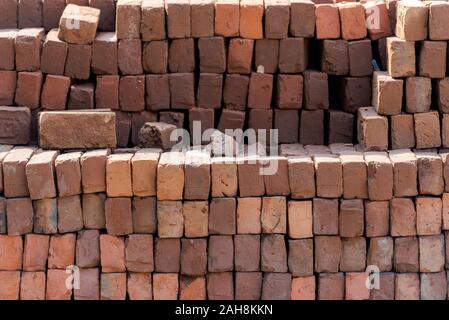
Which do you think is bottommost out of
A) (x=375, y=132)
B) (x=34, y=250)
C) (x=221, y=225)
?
(x=34, y=250)

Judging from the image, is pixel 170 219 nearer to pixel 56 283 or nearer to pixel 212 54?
pixel 56 283

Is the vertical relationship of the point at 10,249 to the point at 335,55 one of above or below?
below

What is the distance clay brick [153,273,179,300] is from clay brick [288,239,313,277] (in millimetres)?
1083

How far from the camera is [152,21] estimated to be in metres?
8.45

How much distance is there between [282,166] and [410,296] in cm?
175

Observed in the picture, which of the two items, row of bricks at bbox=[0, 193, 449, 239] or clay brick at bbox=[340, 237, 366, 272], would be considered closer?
row of bricks at bbox=[0, 193, 449, 239]

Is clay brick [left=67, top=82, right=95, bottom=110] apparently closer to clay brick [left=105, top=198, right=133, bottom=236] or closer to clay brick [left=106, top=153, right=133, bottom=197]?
clay brick [left=106, top=153, right=133, bottom=197]

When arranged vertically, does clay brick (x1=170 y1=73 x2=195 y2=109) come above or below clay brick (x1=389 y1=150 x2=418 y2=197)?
above

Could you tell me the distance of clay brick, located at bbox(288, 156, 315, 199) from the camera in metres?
7.90

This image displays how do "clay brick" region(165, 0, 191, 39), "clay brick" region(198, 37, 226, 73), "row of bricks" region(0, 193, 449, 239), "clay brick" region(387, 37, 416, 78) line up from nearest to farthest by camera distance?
"row of bricks" region(0, 193, 449, 239)
"clay brick" region(387, 37, 416, 78)
"clay brick" region(165, 0, 191, 39)
"clay brick" region(198, 37, 226, 73)

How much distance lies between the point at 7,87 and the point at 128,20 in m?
1.38

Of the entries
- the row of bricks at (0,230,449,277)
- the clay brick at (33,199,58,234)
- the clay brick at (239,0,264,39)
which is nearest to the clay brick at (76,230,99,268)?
Answer: the row of bricks at (0,230,449,277)

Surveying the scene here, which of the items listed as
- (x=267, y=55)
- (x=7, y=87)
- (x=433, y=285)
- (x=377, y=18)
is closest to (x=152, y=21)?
(x=267, y=55)

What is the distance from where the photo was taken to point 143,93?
8633 millimetres
